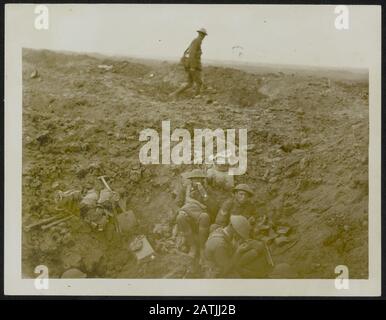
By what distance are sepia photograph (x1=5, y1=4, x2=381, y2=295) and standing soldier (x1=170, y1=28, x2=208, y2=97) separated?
1 centimetres

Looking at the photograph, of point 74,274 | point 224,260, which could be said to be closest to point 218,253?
point 224,260

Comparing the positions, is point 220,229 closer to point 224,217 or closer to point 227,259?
point 224,217

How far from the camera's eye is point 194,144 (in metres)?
6.16

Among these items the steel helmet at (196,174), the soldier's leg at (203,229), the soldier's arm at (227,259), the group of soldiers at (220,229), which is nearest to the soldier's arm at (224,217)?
the group of soldiers at (220,229)

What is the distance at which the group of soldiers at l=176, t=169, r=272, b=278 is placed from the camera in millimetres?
6047

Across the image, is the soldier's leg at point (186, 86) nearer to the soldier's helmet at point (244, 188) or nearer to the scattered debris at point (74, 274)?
the soldier's helmet at point (244, 188)

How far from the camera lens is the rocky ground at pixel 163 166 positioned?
609 centimetres

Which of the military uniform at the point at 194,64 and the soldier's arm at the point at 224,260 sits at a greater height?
the military uniform at the point at 194,64

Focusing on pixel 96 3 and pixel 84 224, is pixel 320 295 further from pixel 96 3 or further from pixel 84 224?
pixel 96 3

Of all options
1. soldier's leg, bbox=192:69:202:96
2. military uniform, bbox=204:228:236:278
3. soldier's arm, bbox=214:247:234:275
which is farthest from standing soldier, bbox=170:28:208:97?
soldier's arm, bbox=214:247:234:275

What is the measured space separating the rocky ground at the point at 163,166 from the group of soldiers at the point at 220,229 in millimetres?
118

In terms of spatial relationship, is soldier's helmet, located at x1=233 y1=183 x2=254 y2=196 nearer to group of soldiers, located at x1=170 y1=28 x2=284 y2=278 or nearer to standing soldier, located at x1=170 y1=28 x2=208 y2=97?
group of soldiers, located at x1=170 y1=28 x2=284 y2=278

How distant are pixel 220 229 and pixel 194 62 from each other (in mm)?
1648
